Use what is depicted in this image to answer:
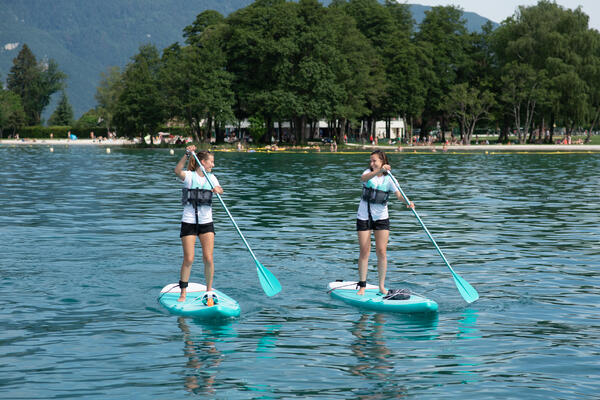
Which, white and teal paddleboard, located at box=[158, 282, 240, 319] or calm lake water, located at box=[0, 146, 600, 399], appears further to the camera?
white and teal paddleboard, located at box=[158, 282, 240, 319]

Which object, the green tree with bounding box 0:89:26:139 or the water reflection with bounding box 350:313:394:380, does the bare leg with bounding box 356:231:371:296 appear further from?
the green tree with bounding box 0:89:26:139

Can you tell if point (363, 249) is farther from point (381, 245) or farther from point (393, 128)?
point (393, 128)

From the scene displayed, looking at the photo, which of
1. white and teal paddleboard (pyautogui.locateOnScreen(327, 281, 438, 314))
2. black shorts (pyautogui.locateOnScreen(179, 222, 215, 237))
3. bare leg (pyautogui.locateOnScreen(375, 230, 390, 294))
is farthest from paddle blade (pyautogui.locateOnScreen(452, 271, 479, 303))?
black shorts (pyautogui.locateOnScreen(179, 222, 215, 237))

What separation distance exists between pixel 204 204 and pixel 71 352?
10.7 feet

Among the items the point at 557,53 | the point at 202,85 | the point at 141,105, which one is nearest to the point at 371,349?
the point at 202,85

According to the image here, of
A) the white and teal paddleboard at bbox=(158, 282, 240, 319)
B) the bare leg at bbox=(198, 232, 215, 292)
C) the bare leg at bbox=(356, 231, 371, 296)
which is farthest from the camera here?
the bare leg at bbox=(356, 231, 371, 296)

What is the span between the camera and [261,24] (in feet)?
342

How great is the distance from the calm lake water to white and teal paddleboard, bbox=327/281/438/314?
24 centimetres

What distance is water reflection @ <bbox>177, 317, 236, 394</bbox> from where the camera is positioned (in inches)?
365

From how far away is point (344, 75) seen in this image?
337 feet

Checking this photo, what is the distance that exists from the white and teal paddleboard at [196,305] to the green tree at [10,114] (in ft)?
551

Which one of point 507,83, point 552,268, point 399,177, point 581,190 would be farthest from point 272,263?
point 507,83

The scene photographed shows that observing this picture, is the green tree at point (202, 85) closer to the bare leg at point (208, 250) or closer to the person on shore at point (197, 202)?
→ the bare leg at point (208, 250)

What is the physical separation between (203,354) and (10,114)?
6845 inches
